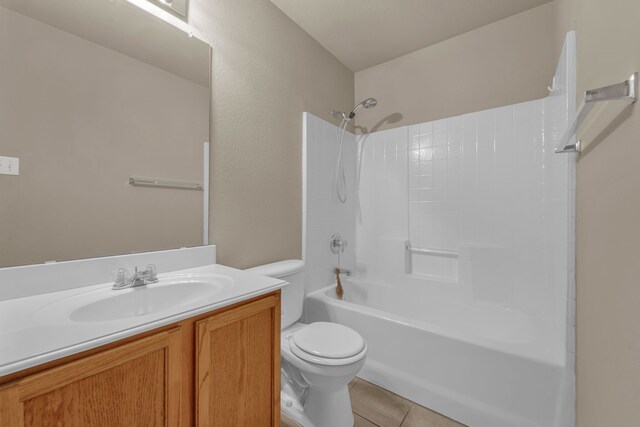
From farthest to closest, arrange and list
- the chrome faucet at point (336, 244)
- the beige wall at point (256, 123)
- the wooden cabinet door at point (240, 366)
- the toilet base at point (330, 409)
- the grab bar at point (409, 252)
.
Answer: the chrome faucet at point (336, 244) → the grab bar at point (409, 252) → the beige wall at point (256, 123) → the toilet base at point (330, 409) → the wooden cabinet door at point (240, 366)

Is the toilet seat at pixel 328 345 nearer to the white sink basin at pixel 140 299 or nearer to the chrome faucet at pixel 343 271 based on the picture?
the white sink basin at pixel 140 299

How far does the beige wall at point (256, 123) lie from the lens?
1.42m

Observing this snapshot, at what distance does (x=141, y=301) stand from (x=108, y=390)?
42cm

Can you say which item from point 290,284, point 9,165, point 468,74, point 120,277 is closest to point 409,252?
point 290,284

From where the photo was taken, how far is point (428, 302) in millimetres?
2082

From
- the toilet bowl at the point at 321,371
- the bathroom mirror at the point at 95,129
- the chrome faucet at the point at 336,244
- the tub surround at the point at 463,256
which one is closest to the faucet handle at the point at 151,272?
the bathroom mirror at the point at 95,129

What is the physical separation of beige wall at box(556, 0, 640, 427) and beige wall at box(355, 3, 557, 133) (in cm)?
72

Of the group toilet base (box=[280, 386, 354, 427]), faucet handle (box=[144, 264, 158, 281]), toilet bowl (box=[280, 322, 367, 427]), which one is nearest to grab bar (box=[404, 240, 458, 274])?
toilet bowl (box=[280, 322, 367, 427])

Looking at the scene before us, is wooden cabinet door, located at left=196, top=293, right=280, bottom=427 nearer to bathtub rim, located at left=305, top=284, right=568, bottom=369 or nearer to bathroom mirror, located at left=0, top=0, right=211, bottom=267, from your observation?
bathroom mirror, located at left=0, top=0, right=211, bottom=267

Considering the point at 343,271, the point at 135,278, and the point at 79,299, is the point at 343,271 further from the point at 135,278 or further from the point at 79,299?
the point at 79,299

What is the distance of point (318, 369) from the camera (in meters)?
1.14

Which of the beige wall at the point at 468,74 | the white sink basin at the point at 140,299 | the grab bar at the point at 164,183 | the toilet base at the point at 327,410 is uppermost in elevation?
the beige wall at the point at 468,74

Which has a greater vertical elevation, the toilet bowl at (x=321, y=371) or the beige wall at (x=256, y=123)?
the beige wall at (x=256, y=123)

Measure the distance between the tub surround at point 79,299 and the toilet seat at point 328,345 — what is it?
426 millimetres
